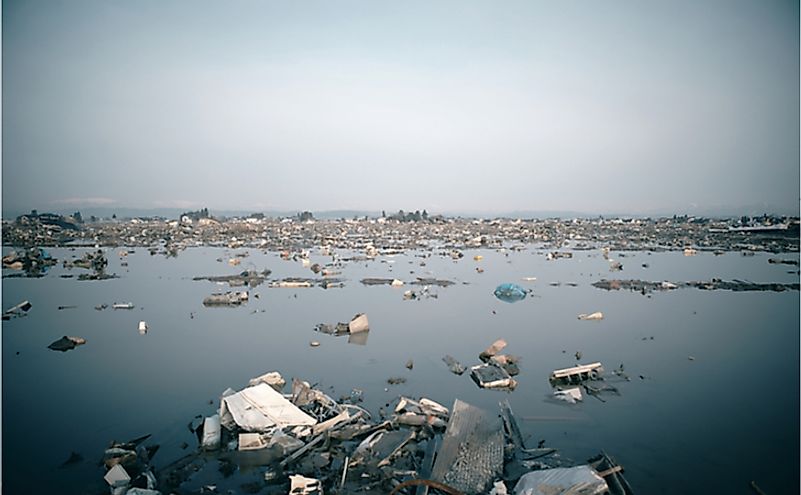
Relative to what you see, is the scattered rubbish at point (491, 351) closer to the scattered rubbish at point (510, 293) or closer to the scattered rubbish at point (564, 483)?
the scattered rubbish at point (564, 483)

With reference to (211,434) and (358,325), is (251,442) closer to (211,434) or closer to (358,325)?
(211,434)

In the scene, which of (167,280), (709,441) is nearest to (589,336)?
(709,441)

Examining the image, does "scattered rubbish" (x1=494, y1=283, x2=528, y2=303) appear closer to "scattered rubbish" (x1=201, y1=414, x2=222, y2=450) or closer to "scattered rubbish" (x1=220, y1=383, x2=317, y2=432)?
"scattered rubbish" (x1=220, y1=383, x2=317, y2=432)

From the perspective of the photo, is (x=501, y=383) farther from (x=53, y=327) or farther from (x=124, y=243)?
(x=124, y=243)

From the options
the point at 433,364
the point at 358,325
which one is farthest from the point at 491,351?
the point at 358,325

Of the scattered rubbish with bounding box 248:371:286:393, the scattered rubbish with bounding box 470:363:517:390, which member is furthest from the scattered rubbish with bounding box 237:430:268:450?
the scattered rubbish with bounding box 470:363:517:390

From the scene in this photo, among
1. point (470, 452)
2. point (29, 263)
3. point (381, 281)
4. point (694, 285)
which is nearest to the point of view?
point (470, 452)

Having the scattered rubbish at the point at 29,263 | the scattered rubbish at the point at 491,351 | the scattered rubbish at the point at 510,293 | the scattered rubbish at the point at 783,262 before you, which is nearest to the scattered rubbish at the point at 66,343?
the scattered rubbish at the point at 491,351
